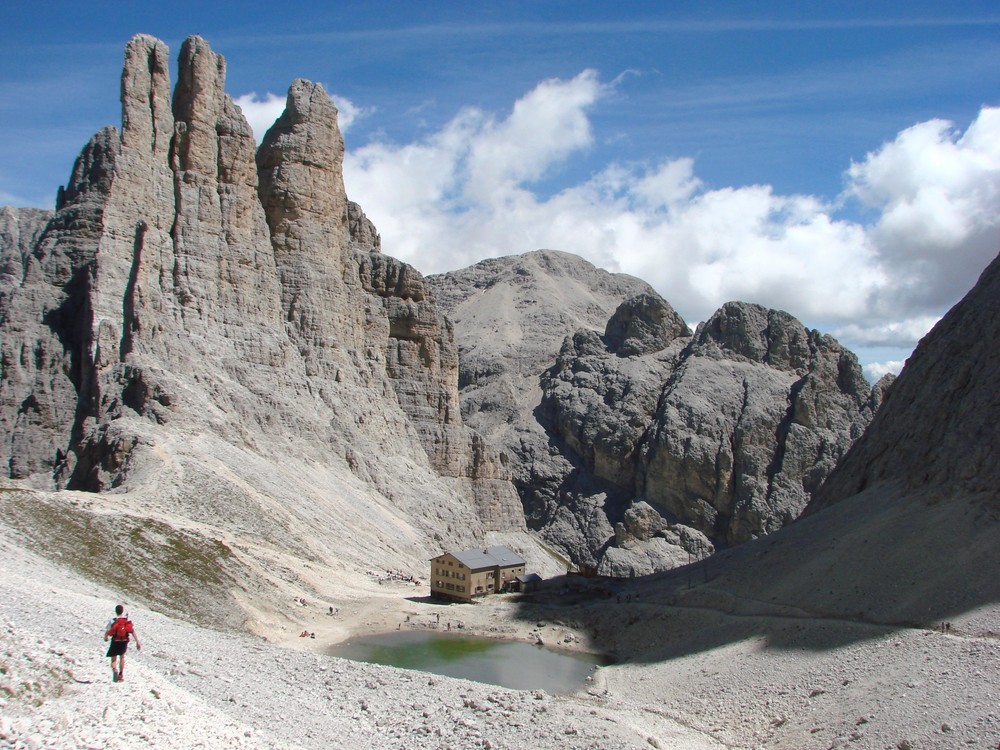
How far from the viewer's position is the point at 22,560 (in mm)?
38719

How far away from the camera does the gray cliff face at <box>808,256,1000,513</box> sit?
45.4m

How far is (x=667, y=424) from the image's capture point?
4692 inches

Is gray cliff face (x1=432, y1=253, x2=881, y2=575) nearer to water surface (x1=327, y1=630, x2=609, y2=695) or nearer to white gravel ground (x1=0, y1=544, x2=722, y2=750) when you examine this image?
water surface (x1=327, y1=630, x2=609, y2=695)

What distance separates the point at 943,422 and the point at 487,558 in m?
30.0

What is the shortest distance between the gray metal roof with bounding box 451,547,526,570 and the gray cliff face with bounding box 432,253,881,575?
38746 millimetres

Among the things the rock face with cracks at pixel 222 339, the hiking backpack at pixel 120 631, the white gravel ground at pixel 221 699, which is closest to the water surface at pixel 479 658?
the white gravel ground at pixel 221 699

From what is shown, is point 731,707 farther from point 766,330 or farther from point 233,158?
point 766,330

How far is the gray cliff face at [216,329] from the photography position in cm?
6312

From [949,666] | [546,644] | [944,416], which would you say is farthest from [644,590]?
[949,666]

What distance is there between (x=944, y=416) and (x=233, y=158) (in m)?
57.8

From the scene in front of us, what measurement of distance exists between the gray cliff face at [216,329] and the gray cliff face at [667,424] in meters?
23.6

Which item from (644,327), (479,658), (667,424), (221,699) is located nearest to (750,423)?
(667,424)

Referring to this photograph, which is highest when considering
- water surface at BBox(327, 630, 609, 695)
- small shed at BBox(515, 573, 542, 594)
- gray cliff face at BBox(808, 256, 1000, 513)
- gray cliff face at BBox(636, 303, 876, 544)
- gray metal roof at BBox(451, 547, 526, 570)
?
gray cliff face at BBox(636, 303, 876, 544)

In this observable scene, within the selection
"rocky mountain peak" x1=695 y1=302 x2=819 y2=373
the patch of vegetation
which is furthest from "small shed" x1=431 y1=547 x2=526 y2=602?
"rocky mountain peak" x1=695 y1=302 x2=819 y2=373
